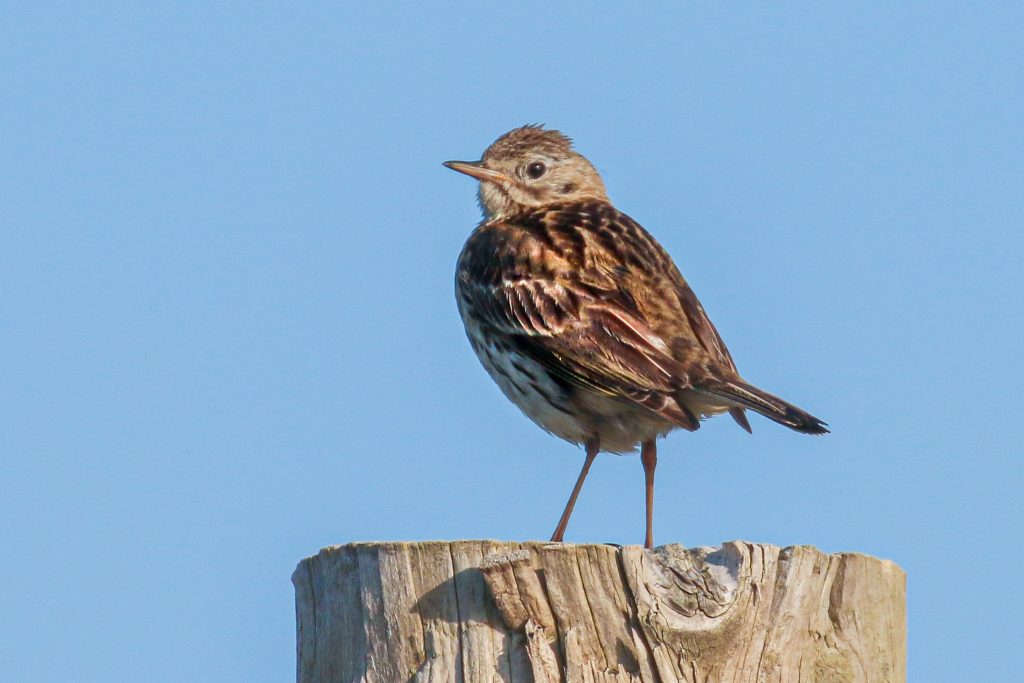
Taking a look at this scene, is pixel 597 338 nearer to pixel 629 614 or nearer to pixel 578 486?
pixel 578 486

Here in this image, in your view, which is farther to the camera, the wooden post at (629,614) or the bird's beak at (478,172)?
the bird's beak at (478,172)

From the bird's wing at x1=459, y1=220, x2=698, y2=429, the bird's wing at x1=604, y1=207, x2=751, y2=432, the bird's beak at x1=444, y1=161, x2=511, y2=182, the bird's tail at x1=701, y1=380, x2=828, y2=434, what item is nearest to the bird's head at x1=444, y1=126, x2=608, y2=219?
the bird's beak at x1=444, y1=161, x2=511, y2=182

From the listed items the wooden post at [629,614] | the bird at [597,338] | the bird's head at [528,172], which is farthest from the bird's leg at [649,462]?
the wooden post at [629,614]

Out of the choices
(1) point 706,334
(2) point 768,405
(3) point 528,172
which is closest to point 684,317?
(1) point 706,334

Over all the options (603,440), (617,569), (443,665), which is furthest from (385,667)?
(603,440)

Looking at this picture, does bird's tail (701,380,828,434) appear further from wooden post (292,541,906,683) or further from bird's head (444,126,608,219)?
bird's head (444,126,608,219)

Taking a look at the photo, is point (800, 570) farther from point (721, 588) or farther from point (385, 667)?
point (385, 667)

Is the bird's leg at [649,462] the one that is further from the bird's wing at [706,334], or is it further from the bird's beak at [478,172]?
the bird's beak at [478,172]
